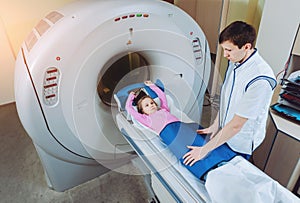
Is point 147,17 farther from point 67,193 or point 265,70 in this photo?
point 67,193

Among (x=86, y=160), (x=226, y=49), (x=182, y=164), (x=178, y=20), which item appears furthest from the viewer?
(x=86, y=160)

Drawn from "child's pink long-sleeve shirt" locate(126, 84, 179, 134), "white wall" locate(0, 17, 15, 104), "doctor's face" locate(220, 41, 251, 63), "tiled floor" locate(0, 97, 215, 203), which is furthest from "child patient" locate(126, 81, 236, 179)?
"white wall" locate(0, 17, 15, 104)

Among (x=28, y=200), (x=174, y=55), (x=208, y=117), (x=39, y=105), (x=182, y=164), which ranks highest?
(x=174, y=55)

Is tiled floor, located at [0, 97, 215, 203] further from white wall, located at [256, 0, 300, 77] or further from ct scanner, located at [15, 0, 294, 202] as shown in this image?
white wall, located at [256, 0, 300, 77]

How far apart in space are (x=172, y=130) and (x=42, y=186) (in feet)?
3.32

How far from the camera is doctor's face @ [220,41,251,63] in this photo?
30.8 inches

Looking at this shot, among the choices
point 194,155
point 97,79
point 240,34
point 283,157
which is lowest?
point 283,157

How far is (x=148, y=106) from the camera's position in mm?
1193

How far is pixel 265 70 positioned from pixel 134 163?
43.3 inches

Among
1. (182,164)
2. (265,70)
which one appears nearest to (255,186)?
(182,164)

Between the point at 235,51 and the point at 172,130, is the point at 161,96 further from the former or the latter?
the point at 235,51

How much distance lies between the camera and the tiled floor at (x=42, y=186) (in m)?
1.37

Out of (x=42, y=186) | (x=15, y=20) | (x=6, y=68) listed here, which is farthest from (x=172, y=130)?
(x=6, y=68)

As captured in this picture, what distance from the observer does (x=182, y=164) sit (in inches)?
36.1
